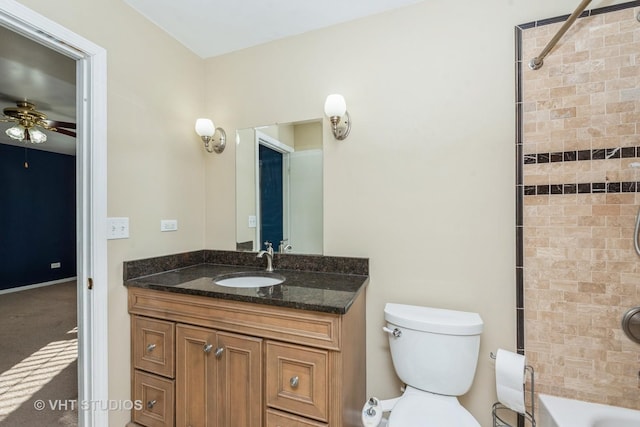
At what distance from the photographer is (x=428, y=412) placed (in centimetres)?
121

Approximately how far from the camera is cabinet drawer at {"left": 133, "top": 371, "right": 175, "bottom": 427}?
1.50 m

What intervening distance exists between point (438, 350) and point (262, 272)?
1.13 meters

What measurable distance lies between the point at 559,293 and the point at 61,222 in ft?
23.2

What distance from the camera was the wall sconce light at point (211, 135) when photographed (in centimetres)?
203

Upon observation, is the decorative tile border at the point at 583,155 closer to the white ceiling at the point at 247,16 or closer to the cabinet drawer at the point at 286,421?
the white ceiling at the point at 247,16

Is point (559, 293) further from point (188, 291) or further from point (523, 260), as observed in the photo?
point (188, 291)

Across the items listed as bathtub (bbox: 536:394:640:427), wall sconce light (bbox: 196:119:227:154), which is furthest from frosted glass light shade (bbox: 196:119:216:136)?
bathtub (bbox: 536:394:640:427)

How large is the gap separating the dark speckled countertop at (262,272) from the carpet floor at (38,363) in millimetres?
1017

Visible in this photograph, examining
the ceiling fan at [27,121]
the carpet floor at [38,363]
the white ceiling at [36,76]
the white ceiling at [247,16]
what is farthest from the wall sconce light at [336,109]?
the ceiling fan at [27,121]

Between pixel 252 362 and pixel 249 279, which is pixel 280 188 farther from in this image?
pixel 252 362

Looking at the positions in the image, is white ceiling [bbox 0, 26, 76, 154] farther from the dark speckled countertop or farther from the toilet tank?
the toilet tank

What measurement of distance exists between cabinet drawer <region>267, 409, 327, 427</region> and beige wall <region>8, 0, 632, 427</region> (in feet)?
1.96

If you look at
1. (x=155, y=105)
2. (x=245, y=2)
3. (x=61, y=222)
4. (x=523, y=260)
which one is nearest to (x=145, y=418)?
(x=155, y=105)

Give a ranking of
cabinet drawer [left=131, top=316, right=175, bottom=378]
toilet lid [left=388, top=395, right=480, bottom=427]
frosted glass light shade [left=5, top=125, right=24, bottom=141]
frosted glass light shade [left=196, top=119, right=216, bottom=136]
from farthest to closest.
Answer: frosted glass light shade [left=5, top=125, right=24, bottom=141], frosted glass light shade [left=196, top=119, right=216, bottom=136], cabinet drawer [left=131, top=316, right=175, bottom=378], toilet lid [left=388, top=395, right=480, bottom=427]
